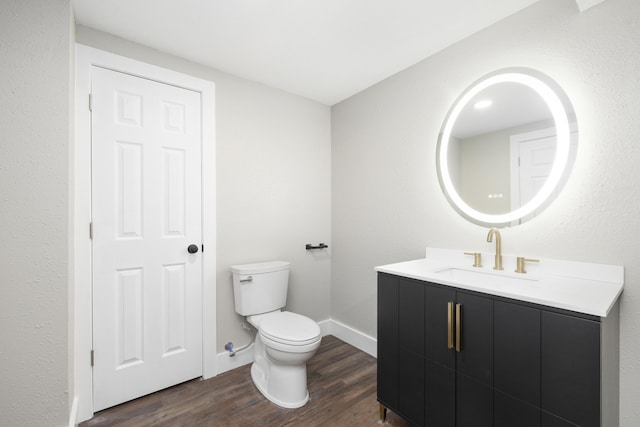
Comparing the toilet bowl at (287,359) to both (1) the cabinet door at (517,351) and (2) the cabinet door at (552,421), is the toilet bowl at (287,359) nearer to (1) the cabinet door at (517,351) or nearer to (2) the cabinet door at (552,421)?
(1) the cabinet door at (517,351)

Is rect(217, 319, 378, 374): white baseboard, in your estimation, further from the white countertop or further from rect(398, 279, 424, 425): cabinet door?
the white countertop

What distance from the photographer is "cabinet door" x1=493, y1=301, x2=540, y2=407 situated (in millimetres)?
1087

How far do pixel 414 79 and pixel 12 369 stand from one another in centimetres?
280

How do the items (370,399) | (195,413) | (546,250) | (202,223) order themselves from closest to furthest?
1. (546,250)
2. (195,413)
3. (370,399)
4. (202,223)

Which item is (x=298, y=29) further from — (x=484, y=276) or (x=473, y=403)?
(x=473, y=403)

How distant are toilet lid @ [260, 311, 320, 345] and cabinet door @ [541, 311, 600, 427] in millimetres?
1154

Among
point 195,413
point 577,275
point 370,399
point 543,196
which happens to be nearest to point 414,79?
point 543,196

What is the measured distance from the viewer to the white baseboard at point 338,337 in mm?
2176

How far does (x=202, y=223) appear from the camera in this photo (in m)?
2.09

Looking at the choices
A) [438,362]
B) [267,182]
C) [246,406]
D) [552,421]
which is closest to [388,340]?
[438,362]

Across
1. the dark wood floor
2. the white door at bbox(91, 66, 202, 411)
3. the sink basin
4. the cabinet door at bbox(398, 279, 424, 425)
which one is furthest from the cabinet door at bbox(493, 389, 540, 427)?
the white door at bbox(91, 66, 202, 411)

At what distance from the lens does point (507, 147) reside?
169 cm

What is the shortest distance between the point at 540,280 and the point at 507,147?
764mm

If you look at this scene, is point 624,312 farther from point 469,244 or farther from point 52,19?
point 52,19
